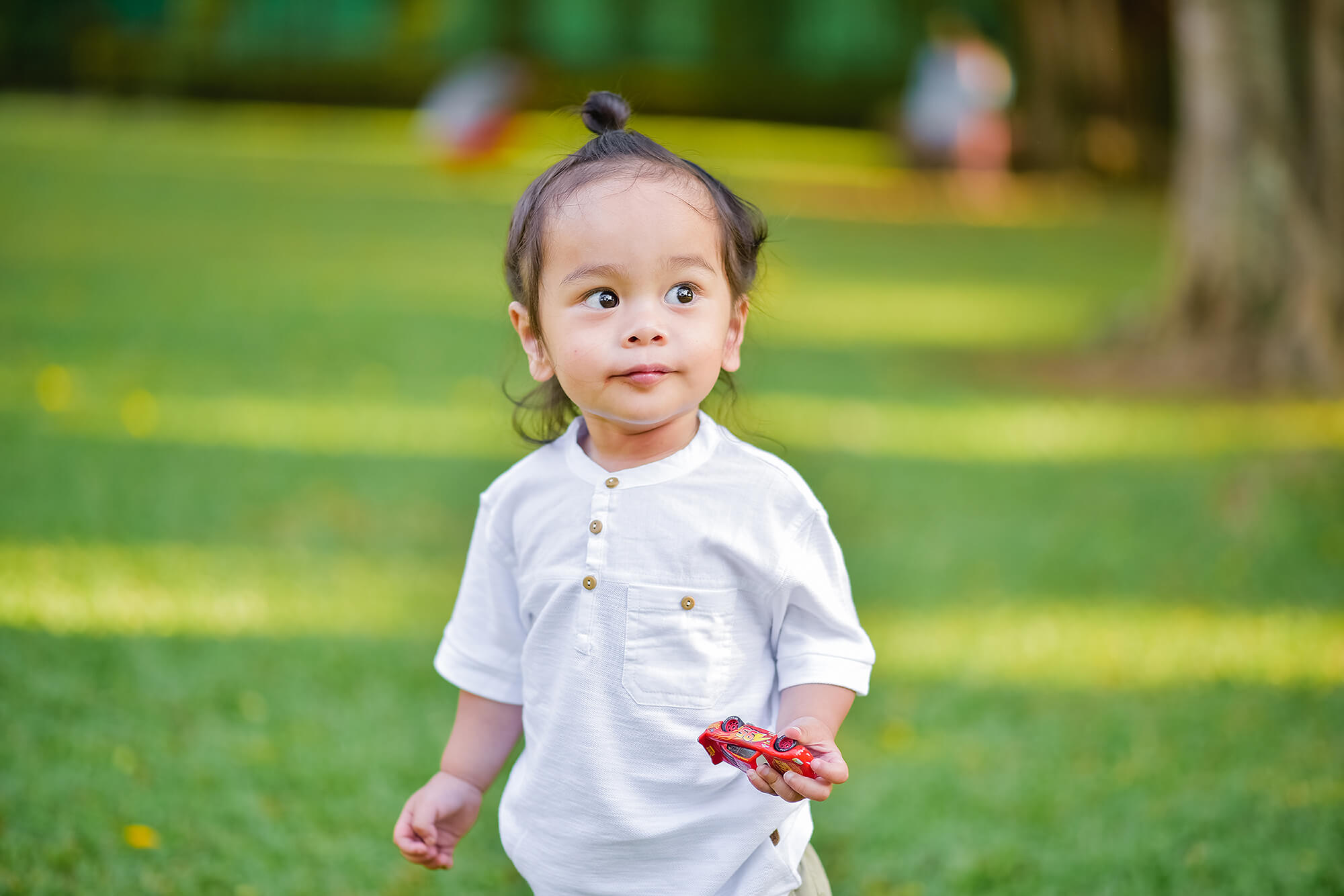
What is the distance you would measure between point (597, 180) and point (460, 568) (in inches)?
123

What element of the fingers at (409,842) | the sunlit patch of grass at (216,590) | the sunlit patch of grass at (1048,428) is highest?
the sunlit patch of grass at (1048,428)

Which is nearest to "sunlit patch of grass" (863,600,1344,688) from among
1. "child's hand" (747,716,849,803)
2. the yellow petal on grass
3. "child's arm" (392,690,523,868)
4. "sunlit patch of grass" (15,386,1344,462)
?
"sunlit patch of grass" (15,386,1344,462)

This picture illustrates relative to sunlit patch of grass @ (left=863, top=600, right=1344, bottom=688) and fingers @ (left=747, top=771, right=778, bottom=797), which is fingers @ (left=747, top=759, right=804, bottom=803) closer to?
fingers @ (left=747, top=771, right=778, bottom=797)

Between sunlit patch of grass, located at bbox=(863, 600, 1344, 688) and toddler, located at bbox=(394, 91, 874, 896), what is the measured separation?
2296 millimetres

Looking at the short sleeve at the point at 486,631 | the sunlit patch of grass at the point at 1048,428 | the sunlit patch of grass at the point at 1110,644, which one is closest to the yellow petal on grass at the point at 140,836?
the short sleeve at the point at 486,631

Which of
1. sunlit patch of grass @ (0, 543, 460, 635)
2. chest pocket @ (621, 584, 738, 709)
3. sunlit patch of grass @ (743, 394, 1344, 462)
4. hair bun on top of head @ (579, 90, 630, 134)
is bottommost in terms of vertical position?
sunlit patch of grass @ (0, 543, 460, 635)

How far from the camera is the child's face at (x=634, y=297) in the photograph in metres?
1.73

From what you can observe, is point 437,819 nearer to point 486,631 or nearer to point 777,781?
point 486,631

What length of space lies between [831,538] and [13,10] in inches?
1006

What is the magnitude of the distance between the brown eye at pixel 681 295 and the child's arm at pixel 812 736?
0.52 meters

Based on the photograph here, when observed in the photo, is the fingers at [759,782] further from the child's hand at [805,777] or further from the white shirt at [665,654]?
the white shirt at [665,654]

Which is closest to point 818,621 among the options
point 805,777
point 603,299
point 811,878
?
point 805,777

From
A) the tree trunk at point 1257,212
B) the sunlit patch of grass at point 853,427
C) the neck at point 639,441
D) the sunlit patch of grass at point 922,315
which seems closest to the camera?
the neck at point 639,441

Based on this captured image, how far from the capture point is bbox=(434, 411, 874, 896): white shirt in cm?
176
